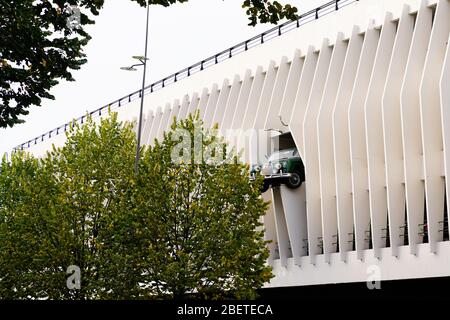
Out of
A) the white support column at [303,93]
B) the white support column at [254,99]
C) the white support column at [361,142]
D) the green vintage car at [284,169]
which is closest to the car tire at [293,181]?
the green vintage car at [284,169]

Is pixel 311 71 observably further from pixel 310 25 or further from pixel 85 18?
pixel 85 18

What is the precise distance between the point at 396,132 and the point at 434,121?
2134 mm

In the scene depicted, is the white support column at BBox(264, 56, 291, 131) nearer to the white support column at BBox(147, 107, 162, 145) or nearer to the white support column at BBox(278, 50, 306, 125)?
the white support column at BBox(278, 50, 306, 125)

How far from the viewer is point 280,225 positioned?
40.4 meters

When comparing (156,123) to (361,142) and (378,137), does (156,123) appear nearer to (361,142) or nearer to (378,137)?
(361,142)

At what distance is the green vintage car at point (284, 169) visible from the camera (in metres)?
38.8

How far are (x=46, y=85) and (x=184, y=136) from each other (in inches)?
672

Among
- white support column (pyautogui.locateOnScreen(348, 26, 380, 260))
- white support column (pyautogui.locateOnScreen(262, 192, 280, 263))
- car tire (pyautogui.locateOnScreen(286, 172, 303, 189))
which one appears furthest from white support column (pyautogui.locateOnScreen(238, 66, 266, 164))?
white support column (pyautogui.locateOnScreen(348, 26, 380, 260))

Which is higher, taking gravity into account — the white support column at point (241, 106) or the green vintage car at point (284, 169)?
the white support column at point (241, 106)

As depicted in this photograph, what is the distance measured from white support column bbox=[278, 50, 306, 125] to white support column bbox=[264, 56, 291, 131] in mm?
546

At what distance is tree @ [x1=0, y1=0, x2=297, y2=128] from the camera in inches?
507

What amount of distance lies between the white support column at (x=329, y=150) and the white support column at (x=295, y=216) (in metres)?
2.24

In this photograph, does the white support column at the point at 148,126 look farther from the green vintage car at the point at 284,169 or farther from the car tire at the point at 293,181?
the car tire at the point at 293,181
